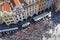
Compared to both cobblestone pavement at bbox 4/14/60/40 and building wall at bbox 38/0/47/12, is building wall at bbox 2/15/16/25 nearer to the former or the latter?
cobblestone pavement at bbox 4/14/60/40

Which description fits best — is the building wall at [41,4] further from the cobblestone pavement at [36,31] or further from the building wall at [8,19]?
the building wall at [8,19]

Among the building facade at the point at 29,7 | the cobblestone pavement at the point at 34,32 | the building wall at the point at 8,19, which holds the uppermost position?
the building facade at the point at 29,7

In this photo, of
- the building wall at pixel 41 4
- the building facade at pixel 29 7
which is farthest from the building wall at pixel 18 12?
the building wall at pixel 41 4

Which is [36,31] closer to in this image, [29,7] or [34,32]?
[34,32]

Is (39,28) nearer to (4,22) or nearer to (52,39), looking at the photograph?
(52,39)

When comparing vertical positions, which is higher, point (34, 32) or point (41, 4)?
point (41, 4)

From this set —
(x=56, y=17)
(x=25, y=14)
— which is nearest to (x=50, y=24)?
(x=56, y=17)

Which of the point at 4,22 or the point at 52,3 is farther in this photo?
the point at 52,3

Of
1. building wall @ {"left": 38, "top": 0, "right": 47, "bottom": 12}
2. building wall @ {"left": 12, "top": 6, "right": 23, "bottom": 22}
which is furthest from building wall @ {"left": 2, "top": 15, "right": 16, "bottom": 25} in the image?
building wall @ {"left": 38, "top": 0, "right": 47, "bottom": 12}

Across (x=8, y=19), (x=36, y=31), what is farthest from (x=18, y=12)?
(x=36, y=31)

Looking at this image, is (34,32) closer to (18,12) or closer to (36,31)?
(36,31)

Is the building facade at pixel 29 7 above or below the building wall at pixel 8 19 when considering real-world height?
above
